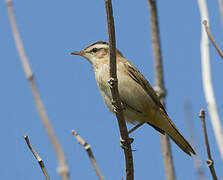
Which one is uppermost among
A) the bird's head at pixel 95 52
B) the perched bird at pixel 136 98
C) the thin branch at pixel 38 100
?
the bird's head at pixel 95 52

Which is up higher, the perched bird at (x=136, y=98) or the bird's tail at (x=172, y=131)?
the perched bird at (x=136, y=98)

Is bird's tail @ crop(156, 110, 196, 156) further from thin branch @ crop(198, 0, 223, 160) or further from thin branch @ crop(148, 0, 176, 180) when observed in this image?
thin branch @ crop(198, 0, 223, 160)

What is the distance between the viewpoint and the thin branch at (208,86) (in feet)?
9.49

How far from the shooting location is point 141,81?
5898 mm

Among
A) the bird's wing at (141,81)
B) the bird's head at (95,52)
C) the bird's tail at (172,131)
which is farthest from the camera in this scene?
the bird's head at (95,52)

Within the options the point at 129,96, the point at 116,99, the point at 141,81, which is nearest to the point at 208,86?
the point at 116,99

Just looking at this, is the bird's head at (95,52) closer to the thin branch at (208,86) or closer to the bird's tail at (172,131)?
the bird's tail at (172,131)

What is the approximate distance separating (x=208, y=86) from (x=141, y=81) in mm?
2702

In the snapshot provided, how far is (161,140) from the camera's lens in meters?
5.27

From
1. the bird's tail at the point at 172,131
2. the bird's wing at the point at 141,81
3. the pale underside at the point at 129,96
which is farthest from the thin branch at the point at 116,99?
the bird's wing at the point at 141,81

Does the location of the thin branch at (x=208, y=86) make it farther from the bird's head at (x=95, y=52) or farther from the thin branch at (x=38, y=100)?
the bird's head at (x=95, y=52)

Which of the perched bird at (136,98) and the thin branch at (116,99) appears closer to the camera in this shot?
the thin branch at (116,99)

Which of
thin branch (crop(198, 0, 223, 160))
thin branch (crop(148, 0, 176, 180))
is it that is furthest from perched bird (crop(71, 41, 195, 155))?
thin branch (crop(198, 0, 223, 160))

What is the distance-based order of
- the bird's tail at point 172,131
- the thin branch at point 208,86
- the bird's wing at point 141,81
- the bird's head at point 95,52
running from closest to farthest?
the thin branch at point 208,86 → the bird's tail at point 172,131 → the bird's wing at point 141,81 → the bird's head at point 95,52
